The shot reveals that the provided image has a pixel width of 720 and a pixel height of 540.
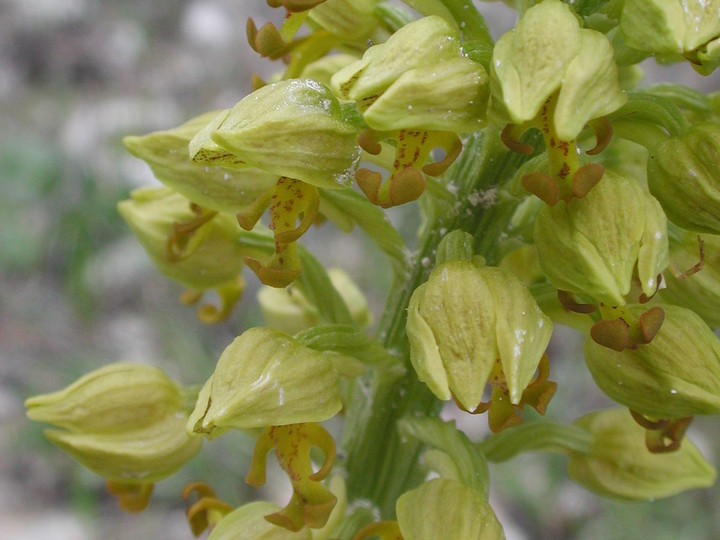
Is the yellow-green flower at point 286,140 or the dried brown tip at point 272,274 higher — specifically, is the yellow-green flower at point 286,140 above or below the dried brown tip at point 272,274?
above

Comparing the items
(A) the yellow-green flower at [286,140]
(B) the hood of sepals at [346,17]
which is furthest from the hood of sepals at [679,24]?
(B) the hood of sepals at [346,17]

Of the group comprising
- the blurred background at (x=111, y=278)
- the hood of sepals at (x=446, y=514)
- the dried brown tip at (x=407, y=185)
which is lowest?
the blurred background at (x=111, y=278)

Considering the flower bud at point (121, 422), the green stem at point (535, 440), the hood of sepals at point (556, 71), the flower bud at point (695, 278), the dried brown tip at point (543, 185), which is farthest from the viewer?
the green stem at point (535, 440)

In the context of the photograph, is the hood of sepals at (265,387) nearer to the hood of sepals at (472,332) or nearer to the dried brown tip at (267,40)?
the hood of sepals at (472,332)

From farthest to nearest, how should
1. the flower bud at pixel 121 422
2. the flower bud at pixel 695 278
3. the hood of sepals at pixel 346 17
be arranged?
the flower bud at pixel 121 422 → the hood of sepals at pixel 346 17 → the flower bud at pixel 695 278

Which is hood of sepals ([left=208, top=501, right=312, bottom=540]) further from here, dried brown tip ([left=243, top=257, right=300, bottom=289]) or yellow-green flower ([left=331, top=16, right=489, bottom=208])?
yellow-green flower ([left=331, top=16, right=489, bottom=208])

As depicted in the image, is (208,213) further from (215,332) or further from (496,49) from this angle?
(215,332)

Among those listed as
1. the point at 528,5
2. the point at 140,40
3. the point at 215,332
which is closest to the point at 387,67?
the point at 528,5
